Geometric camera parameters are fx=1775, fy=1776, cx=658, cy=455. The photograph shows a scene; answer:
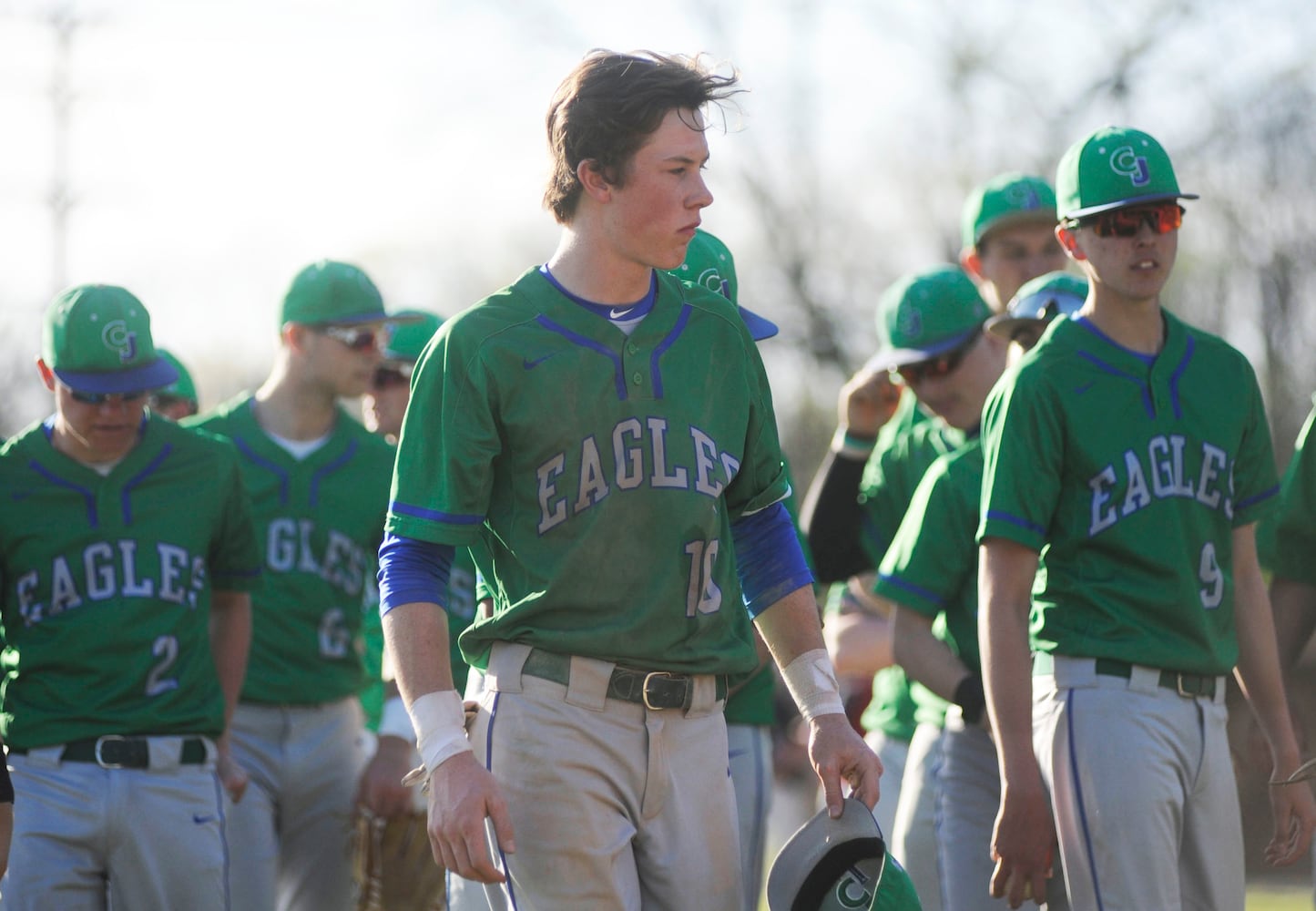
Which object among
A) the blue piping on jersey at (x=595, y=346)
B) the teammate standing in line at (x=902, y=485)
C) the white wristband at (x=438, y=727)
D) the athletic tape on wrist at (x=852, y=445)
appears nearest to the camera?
the white wristband at (x=438, y=727)

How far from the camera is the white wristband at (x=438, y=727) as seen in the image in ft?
11.8

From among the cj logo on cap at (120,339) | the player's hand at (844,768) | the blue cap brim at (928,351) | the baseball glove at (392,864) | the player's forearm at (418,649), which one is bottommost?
the baseball glove at (392,864)

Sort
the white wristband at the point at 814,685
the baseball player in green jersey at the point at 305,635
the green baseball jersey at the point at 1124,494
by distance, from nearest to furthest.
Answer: the white wristband at the point at 814,685 → the green baseball jersey at the point at 1124,494 → the baseball player in green jersey at the point at 305,635

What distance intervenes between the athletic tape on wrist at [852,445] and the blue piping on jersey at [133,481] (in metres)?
2.72

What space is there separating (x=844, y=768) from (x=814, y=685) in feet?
0.75

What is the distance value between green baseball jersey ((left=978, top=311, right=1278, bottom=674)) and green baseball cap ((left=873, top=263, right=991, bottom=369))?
1.54 m

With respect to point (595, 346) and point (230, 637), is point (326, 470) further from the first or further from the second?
point (595, 346)

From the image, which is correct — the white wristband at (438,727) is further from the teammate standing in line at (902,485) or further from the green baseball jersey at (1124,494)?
the teammate standing in line at (902,485)

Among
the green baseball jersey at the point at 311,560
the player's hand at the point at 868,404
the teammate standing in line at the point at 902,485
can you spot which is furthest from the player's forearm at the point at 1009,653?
the green baseball jersey at the point at 311,560

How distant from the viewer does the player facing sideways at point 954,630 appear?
5.69 m

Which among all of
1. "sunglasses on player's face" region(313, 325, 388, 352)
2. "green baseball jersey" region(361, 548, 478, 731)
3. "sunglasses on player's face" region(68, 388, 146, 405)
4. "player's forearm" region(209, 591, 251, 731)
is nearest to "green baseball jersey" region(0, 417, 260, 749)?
"sunglasses on player's face" region(68, 388, 146, 405)

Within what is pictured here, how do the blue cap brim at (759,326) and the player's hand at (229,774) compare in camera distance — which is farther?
the player's hand at (229,774)

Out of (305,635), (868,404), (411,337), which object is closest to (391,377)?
(411,337)

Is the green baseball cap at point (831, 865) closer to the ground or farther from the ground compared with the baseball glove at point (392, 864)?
farther from the ground
